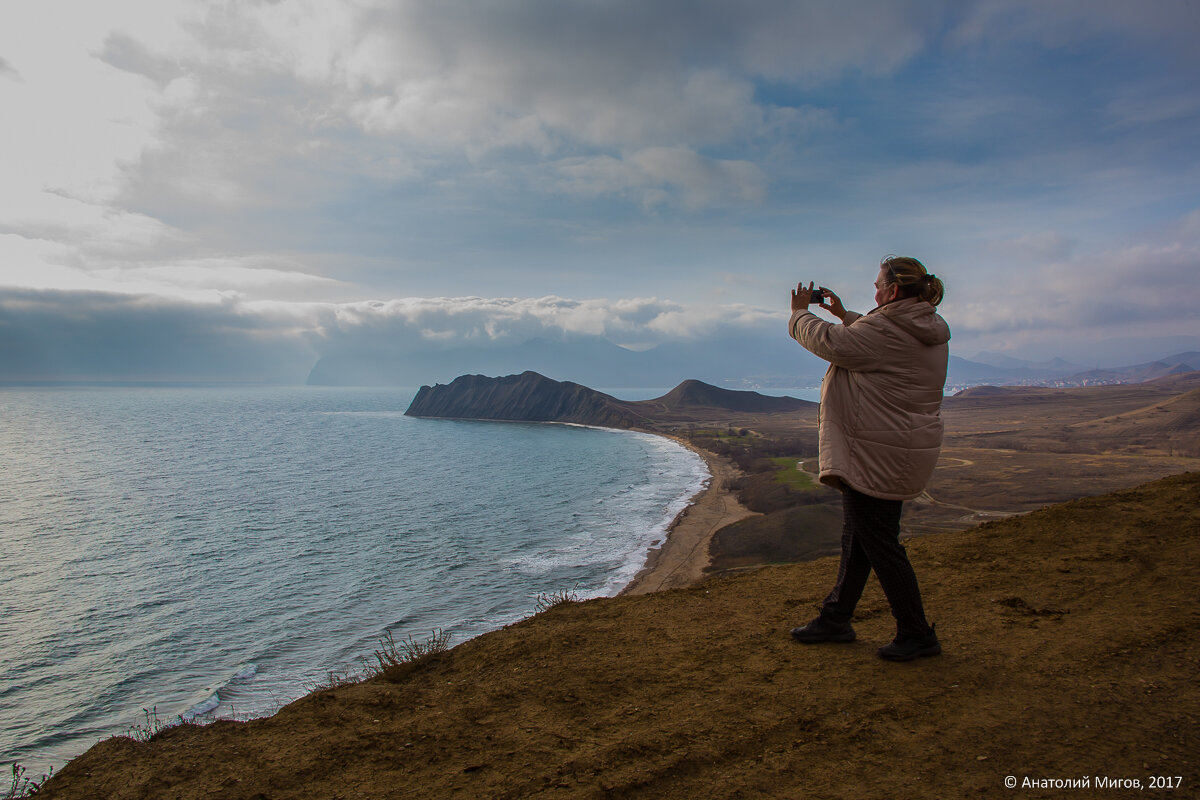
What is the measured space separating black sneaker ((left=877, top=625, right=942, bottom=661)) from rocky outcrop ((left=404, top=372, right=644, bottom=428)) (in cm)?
11669

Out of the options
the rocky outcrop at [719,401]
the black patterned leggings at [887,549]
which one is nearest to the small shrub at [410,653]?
the black patterned leggings at [887,549]

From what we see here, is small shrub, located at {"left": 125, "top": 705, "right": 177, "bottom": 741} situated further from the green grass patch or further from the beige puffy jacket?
the green grass patch

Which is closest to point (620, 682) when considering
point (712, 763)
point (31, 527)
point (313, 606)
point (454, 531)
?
point (712, 763)

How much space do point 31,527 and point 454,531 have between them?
2694 centimetres

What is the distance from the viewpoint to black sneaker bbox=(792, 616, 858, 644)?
439 cm

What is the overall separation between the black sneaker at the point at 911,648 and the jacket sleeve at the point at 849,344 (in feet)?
6.13

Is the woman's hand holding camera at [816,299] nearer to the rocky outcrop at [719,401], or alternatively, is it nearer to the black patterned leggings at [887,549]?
the black patterned leggings at [887,549]

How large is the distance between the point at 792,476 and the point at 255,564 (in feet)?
134

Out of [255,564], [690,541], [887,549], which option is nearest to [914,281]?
[887,549]

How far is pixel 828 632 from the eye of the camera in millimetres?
4398

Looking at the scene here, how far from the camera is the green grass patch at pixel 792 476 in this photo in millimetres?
46688

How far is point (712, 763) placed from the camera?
121 inches

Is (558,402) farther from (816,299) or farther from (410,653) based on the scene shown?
(816,299)

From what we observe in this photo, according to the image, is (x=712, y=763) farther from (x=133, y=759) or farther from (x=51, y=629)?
(x=51, y=629)
